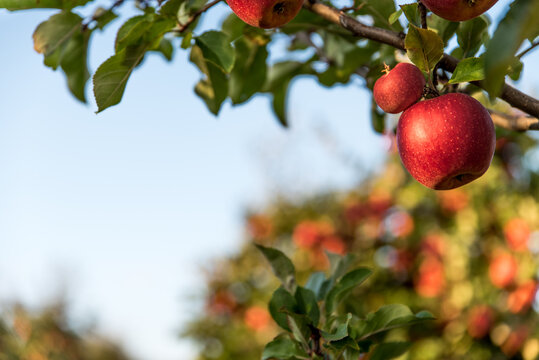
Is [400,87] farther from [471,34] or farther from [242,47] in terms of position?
[242,47]

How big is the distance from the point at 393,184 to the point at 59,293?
21.5 feet

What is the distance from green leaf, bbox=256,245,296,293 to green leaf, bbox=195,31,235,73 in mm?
341

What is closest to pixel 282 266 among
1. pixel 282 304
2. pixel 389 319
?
pixel 282 304

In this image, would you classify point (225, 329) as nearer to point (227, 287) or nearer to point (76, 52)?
point (227, 287)

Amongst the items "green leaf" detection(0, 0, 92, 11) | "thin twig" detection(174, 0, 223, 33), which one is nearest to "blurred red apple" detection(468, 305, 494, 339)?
"thin twig" detection(174, 0, 223, 33)

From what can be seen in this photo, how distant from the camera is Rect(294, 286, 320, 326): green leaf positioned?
85 cm

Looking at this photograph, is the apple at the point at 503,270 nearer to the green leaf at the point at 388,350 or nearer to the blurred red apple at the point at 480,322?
the blurred red apple at the point at 480,322

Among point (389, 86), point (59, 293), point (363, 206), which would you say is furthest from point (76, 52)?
point (59, 293)

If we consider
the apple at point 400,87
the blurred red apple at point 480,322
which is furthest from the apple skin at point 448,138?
the blurred red apple at point 480,322

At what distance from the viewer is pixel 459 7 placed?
61cm

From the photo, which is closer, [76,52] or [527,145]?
[76,52]

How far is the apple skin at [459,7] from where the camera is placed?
0.60 m

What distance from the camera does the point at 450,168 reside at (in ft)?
2.29

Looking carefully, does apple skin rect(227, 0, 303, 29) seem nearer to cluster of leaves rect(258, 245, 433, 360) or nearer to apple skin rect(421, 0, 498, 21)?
apple skin rect(421, 0, 498, 21)
